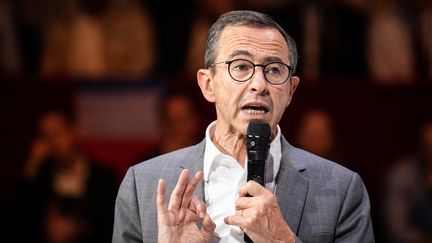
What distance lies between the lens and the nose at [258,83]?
95.6 inches

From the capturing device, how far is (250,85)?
96.3 inches

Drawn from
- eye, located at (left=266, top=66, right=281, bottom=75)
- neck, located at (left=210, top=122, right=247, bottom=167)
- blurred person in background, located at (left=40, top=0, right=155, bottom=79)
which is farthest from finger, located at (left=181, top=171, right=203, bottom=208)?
blurred person in background, located at (left=40, top=0, right=155, bottom=79)

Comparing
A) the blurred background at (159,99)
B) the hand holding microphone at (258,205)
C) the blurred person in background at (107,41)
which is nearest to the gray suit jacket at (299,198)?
the hand holding microphone at (258,205)

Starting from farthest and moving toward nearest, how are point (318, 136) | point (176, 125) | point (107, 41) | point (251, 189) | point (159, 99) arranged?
1. point (107, 41)
2. point (159, 99)
3. point (318, 136)
4. point (176, 125)
5. point (251, 189)

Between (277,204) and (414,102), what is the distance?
3558 mm

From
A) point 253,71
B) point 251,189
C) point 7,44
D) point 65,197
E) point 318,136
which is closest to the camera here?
point 251,189

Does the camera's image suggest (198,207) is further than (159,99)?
No

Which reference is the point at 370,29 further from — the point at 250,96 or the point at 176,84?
the point at 250,96

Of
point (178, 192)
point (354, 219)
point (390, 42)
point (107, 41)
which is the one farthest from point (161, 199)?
point (390, 42)

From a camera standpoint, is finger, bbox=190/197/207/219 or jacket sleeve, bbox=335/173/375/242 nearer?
finger, bbox=190/197/207/219

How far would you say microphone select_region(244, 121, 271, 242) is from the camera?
7.49ft

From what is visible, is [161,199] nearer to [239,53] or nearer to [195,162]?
[195,162]

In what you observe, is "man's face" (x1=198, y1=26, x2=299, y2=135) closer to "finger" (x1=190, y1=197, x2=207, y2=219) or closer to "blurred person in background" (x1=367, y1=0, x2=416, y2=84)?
"finger" (x1=190, y1=197, x2=207, y2=219)

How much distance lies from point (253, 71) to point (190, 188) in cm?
37
